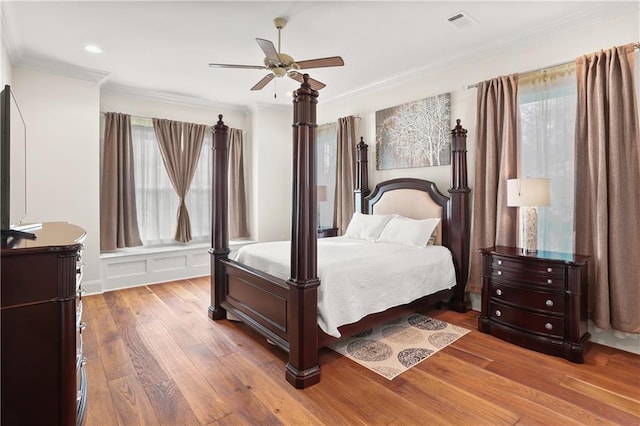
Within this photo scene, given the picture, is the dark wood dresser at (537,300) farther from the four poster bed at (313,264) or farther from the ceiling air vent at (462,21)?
the ceiling air vent at (462,21)

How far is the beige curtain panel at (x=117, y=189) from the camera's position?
449 cm

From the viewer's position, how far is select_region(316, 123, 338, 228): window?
214 inches

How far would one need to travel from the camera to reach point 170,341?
113 inches

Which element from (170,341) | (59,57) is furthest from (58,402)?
(59,57)

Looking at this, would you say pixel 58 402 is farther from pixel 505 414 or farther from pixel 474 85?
pixel 474 85

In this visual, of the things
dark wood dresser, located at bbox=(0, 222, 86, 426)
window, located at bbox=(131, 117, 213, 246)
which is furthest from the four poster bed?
window, located at bbox=(131, 117, 213, 246)

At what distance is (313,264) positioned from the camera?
2.26 metres

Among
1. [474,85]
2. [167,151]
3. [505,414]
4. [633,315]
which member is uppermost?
[474,85]

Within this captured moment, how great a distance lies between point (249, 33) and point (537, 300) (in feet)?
11.5

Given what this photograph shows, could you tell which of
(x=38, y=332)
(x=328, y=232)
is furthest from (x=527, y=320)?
(x=38, y=332)

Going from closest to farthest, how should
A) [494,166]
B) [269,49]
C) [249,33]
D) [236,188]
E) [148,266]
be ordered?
[269,49], [249,33], [494,166], [148,266], [236,188]

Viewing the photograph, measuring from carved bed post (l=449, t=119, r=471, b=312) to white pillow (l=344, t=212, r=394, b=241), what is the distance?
808 millimetres

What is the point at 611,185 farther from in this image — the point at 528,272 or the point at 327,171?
the point at 327,171

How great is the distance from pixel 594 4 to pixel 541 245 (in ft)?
6.79
